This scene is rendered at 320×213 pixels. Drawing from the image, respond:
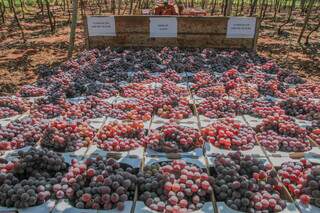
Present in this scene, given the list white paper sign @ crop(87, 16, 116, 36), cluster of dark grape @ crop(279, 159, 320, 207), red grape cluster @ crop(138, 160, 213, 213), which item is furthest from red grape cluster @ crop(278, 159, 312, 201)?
white paper sign @ crop(87, 16, 116, 36)

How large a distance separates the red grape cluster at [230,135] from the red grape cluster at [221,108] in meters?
0.39

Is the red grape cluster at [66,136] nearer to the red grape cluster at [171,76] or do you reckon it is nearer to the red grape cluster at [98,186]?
the red grape cluster at [98,186]

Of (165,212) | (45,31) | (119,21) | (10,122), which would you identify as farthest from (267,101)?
(45,31)

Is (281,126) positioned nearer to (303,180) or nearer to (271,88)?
(303,180)

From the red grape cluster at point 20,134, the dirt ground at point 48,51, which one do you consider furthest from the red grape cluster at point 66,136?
the dirt ground at point 48,51

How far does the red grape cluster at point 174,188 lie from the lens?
8.99ft

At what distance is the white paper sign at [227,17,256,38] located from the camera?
8688mm

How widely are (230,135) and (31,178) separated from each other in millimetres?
2129

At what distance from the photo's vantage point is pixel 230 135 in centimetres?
384

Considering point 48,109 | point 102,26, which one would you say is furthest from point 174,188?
point 102,26

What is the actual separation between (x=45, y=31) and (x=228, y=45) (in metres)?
9.24

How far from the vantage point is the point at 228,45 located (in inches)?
349

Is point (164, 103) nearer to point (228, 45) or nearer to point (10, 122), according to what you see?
point (10, 122)

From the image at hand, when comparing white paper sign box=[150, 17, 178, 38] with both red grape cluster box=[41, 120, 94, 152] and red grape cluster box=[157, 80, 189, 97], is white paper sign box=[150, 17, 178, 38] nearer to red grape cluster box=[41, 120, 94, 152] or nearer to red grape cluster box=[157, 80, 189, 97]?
red grape cluster box=[157, 80, 189, 97]
